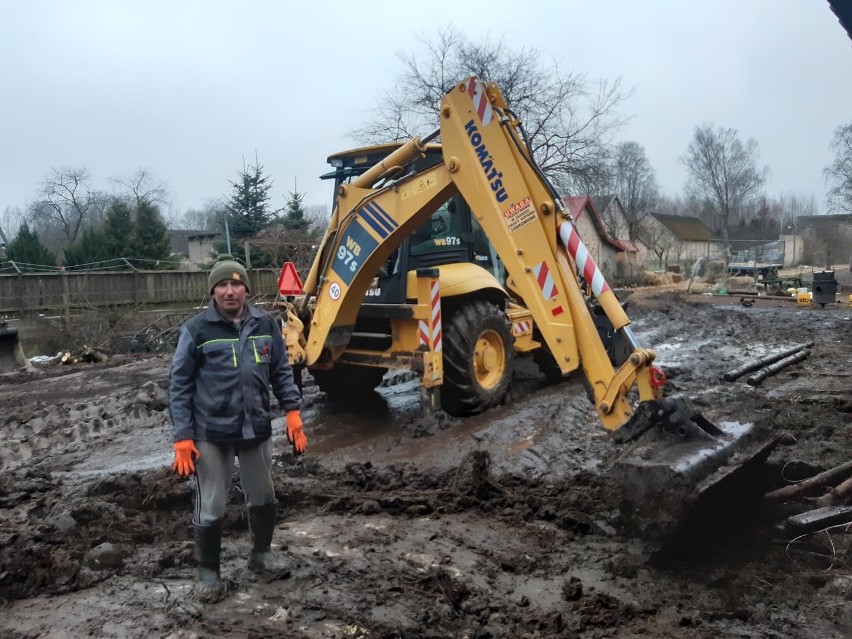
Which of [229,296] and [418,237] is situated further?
[418,237]

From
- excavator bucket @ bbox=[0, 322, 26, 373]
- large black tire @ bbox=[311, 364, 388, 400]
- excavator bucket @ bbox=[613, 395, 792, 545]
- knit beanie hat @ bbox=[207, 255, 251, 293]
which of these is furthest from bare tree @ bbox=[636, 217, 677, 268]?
knit beanie hat @ bbox=[207, 255, 251, 293]

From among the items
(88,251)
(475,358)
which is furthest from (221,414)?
(88,251)

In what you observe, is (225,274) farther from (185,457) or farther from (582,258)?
(582,258)

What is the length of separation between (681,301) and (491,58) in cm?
1277

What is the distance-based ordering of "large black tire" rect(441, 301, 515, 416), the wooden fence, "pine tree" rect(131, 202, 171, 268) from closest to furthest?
"large black tire" rect(441, 301, 515, 416), the wooden fence, "pine tree" rect(131, 202, 171, 268)

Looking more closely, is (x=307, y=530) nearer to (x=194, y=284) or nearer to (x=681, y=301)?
(x=194, y=284)

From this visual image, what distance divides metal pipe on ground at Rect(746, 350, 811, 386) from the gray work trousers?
23.0 feet

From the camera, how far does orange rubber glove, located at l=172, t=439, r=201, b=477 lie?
3.60 metres

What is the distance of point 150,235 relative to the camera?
28078 mm

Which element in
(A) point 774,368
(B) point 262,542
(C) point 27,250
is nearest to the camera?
(B) point 262,542

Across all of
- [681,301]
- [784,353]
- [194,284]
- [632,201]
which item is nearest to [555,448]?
[784,353]

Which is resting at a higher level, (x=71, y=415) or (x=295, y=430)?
(x=295, y=430)

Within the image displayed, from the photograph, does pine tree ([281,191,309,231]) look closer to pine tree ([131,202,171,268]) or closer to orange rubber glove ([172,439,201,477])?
pine tree ([131,202,171,268])

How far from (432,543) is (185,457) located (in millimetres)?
1549
